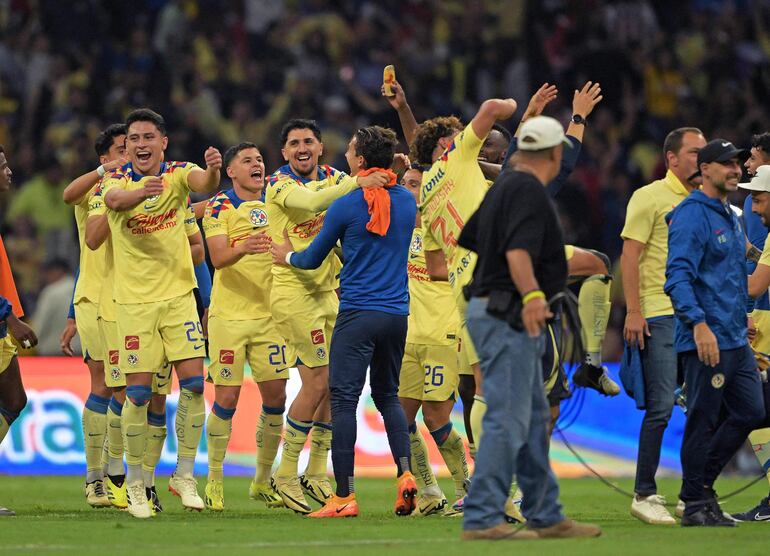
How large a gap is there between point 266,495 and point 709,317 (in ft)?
14.5

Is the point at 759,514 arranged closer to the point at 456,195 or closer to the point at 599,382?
the point at 599,382

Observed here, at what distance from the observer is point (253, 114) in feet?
68.4

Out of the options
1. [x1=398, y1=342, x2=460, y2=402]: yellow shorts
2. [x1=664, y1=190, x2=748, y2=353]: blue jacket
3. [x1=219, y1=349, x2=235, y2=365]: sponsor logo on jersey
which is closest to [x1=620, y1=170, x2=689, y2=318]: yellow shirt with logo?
[x1=664, y1=190, x2=748, y2=353]: blue jacket

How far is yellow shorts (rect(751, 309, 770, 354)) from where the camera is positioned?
1113 centimetres

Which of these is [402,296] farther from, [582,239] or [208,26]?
[208,26]

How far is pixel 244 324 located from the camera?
12289mm

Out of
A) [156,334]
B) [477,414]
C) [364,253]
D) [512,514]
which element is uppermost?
[364,253]

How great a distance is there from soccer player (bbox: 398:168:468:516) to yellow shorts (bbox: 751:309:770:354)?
2361 millimetres

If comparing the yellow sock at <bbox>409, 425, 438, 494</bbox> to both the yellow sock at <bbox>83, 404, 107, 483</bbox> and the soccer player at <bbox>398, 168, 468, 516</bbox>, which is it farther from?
the yellow sock at <bbox>83, 404, 107, 483</bbox>

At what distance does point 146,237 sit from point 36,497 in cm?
335

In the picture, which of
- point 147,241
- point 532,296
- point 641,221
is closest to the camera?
point 532,296

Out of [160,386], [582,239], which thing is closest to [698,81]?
[582,239]

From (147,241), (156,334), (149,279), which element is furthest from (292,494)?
(147,241)

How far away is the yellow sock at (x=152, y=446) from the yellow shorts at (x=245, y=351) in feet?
2.21
